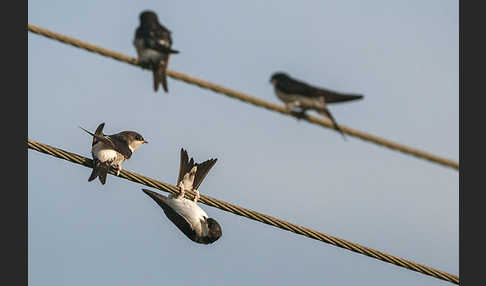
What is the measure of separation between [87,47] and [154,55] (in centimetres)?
257

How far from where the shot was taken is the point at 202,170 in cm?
984

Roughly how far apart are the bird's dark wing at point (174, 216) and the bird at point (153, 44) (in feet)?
3.69

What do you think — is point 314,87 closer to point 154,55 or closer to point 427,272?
point 154,55

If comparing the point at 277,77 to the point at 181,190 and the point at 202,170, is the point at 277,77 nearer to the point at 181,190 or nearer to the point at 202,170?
the point at 202,170

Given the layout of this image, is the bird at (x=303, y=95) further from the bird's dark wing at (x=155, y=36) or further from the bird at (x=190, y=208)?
the bird's dark wing at (x=155, y=36)

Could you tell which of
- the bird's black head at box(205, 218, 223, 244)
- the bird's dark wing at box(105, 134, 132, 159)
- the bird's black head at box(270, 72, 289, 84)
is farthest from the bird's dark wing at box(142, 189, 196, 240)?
the bird's black head at box(270, 72, 289, 84)

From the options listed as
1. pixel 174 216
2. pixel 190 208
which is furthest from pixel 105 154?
pixel 190 208

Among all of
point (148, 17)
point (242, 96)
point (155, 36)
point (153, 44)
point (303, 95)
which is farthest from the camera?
point (148, 17)

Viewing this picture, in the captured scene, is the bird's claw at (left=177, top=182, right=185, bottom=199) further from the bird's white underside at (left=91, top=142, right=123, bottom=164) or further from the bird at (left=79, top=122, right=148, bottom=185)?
the bird's white underside at (left=91, top=142, right=123, bottom=164)

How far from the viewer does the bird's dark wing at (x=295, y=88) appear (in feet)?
31.8

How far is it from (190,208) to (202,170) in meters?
0.46

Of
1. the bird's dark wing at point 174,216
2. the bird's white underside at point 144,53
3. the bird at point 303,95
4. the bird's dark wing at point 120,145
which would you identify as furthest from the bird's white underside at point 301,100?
the bird's dark wing at point 120,145

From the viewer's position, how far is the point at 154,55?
9758 mm

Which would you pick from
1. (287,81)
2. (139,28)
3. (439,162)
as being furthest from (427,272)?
(139,28)
